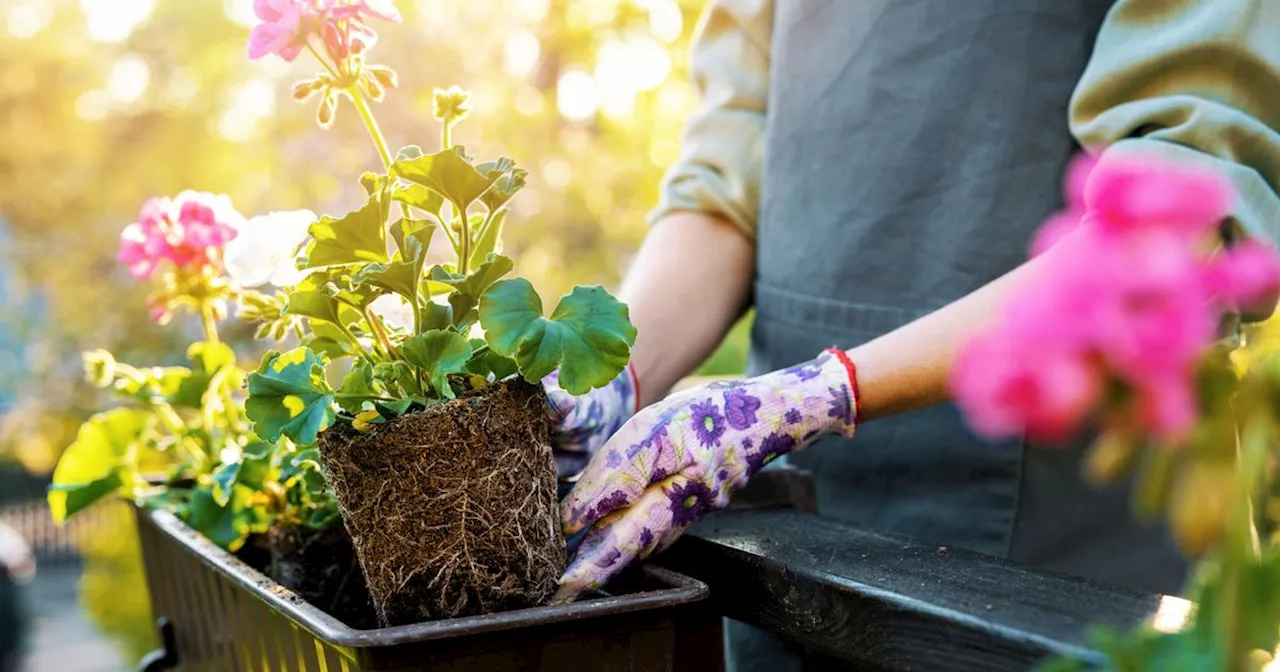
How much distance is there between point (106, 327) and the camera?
11.1 m

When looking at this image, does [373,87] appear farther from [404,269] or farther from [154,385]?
[154,385]

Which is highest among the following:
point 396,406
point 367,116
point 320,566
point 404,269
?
point 367,116

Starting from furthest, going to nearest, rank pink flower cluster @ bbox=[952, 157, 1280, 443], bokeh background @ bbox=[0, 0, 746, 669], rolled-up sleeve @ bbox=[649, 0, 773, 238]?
bokeh background @ bbox=[0, 0, 746, 669], rolled-up sleeve @ bbox=[649, 0, 773, 238], pink flower cluster @ bbox=[952, 157, 1280, 443]

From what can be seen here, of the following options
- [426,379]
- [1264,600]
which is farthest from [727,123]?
[1264,600]

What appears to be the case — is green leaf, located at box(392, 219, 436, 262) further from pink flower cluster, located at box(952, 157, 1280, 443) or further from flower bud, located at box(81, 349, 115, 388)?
flower bud, located at box(81, 349, 115, 388)

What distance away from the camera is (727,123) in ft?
5.84

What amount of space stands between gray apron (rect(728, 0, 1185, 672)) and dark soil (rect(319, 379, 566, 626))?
609 millimetres

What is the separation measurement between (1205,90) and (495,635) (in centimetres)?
87

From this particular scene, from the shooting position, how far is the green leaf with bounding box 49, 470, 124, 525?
1.48 m

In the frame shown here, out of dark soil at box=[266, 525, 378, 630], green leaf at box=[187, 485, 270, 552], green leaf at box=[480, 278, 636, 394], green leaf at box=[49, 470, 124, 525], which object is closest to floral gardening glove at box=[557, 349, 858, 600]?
green leaf at box=[480, 278, 636, 394]

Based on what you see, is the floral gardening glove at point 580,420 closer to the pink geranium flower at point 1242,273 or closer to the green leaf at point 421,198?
the green leaf at point 421,198

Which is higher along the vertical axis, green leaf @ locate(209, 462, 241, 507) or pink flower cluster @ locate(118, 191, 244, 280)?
pink flower cluster @ locate(118, 191, 244, 280)

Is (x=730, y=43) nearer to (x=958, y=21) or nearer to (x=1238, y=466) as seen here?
(x=958, y=21)

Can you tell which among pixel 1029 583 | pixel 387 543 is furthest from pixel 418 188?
pixel 1029 583
